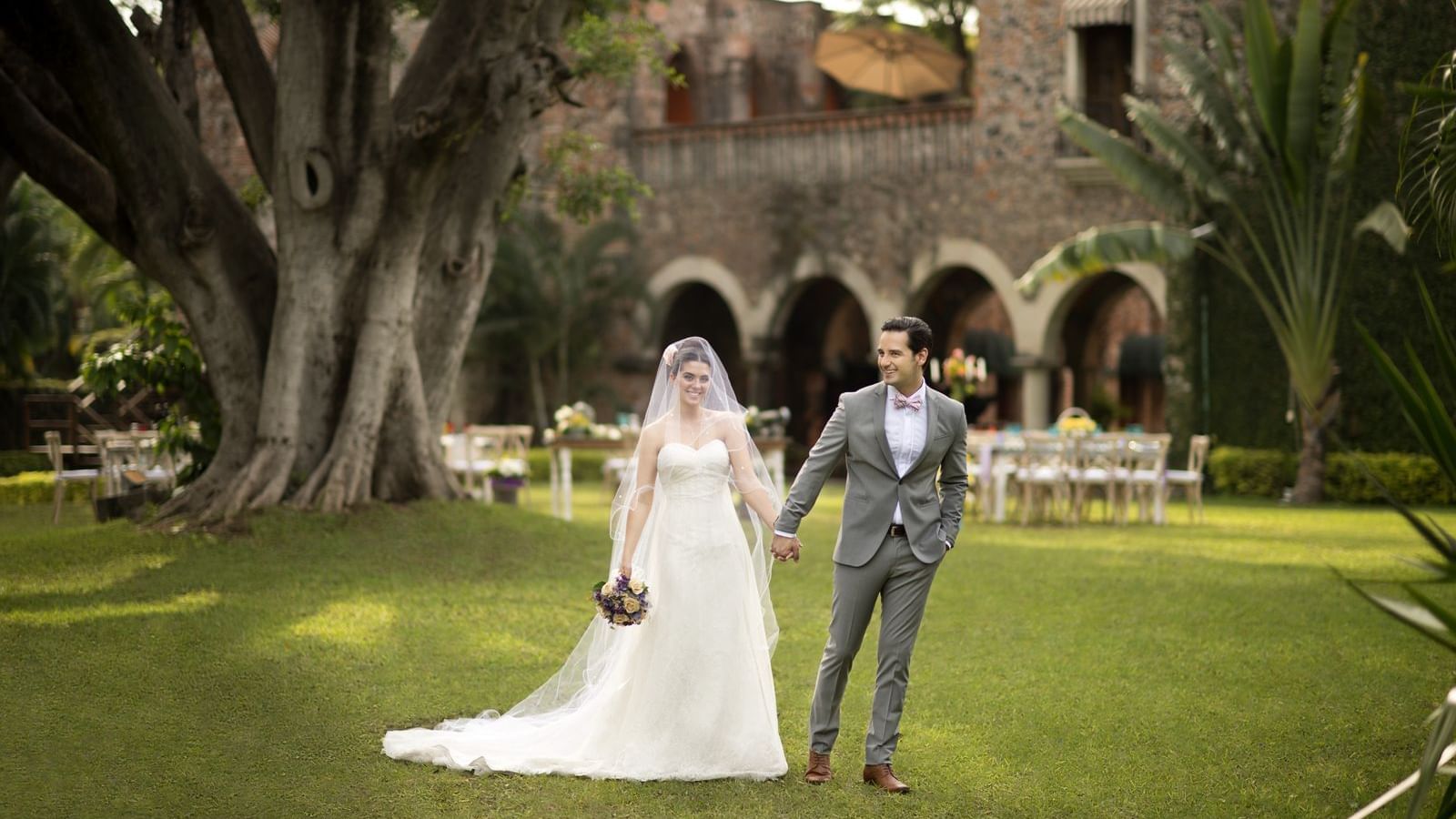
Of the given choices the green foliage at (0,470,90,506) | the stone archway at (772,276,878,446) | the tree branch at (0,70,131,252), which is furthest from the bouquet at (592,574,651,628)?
the stone archway at (772,276,878,446)

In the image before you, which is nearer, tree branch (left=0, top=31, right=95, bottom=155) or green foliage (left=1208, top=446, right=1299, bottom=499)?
tree branch (left=0, top=31, right=95, bottom=155)

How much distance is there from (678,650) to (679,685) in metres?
0.14

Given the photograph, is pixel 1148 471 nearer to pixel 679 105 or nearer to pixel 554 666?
pixel 554 666

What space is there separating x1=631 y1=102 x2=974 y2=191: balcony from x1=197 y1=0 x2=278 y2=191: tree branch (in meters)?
13.4

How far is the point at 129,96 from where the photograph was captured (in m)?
12.2

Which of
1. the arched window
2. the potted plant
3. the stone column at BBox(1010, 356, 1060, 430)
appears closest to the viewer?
the potted plant

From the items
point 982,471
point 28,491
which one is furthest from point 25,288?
point 982,471

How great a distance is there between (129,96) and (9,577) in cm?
403

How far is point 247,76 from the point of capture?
43.1 feet

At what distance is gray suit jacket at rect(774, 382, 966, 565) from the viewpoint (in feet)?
18.9

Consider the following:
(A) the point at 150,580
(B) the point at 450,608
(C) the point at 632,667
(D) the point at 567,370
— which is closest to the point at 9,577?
(A) the point at 150,580

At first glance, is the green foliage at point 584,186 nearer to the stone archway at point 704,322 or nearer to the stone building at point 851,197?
the stone building at point 851,197

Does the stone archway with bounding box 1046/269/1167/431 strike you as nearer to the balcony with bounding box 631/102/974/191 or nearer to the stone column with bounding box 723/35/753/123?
the balcony with bounding box 631/102/974/191

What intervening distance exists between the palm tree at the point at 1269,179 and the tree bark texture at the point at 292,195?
9967mm
